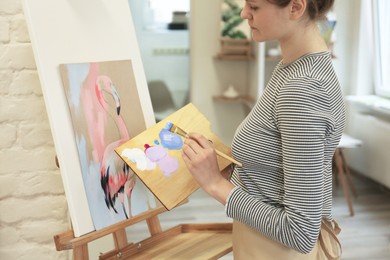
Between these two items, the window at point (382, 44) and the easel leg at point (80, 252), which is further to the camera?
the window at point (382, 44)

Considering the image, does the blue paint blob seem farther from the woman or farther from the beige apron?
the beige apron

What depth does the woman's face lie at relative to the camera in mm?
893

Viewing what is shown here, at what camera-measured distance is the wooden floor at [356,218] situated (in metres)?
2.68

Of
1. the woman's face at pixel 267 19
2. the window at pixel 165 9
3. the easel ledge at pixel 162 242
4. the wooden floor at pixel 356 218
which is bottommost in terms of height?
the wooden floor at pixel 356 218

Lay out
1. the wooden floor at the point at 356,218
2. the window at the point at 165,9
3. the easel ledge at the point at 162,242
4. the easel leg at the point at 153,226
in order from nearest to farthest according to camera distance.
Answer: the easel ledge at the point at 162,242 < the easel leg at the point at 153,226 < the wooden floor at the point at 356,218 < the window at the point at 165,9

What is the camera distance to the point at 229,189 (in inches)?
38.5

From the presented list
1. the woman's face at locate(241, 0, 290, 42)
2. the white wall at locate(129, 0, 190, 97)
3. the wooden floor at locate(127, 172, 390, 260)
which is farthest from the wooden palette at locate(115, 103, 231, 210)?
the white wall at locate(129, 0, 190, 97)

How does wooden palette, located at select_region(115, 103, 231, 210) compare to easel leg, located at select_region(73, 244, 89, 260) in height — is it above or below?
above

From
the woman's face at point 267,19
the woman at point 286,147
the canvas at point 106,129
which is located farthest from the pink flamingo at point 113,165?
the woman's face at point 267,19

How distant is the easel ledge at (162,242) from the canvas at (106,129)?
1.1 inches

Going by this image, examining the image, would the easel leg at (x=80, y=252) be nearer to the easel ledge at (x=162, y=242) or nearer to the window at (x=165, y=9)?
the easel ledge at (x=162, y=242)

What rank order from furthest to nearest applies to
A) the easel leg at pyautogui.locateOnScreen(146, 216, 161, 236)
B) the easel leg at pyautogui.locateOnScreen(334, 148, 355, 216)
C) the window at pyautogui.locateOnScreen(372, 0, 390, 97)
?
the window at pyautogui.locateOnScreen(372, 0, 390, 97)
the easel leg at pyautogui.locateOnScreen(334, 148, 355, 216)
the easel leg at pyautogui.locateOnScreen(146, 216, 161, 236)

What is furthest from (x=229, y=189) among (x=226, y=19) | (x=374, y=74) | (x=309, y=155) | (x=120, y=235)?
(x=374, y=74)

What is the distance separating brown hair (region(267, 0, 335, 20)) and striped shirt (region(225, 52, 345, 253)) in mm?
83
